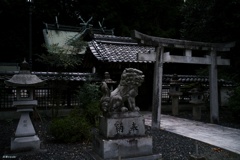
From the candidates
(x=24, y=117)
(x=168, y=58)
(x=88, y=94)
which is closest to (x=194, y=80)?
(x=168, y=58)

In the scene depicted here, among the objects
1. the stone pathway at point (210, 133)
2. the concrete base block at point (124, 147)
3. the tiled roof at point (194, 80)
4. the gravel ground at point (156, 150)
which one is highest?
the tiled roof at point (194, 80)

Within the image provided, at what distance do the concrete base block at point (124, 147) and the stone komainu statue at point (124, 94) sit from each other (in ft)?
2.32

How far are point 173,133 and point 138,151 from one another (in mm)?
3082

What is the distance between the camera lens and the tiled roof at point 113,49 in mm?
12305

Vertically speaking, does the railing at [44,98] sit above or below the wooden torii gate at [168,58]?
below

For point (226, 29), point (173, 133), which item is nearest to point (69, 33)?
point (226, 29)

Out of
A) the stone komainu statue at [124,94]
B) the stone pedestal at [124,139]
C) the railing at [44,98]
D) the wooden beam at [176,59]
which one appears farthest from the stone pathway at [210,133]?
the railing at [44,98]

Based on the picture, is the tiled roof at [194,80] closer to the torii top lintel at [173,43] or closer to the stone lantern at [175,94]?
the stone lantern at [175,94]

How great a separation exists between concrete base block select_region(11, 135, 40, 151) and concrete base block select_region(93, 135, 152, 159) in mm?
1882

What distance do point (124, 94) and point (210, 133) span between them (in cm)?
430

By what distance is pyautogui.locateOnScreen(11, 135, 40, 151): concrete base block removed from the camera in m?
6.31

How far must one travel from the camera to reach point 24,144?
6.38 metres

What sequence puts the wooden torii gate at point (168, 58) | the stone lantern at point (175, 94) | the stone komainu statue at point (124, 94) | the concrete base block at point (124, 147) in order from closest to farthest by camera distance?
the concrete base block at point (124, 147), the stone komainu statue at point (124, 94), the wooden torii gate at point (168, 58), the stone lantern at point (175, 94)

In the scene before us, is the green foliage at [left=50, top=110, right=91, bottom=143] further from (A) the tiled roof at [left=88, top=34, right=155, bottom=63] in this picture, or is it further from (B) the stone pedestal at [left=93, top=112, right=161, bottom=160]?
(A) the tiled roof at [left=88, top=34, right=155, bottom=63]
